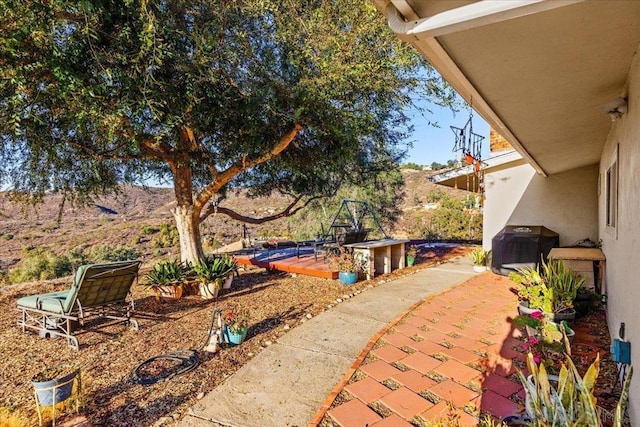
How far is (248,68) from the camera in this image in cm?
543

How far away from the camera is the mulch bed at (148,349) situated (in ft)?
10.1

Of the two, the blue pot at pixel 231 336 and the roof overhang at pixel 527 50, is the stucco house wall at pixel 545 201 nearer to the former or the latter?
the roof overhang at pixel 527 50

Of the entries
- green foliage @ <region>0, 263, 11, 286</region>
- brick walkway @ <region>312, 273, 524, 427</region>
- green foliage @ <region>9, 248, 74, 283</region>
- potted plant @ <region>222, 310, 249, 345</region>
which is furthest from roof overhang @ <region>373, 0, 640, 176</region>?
green foliage @ <region>0, 263, 11, 286</region>

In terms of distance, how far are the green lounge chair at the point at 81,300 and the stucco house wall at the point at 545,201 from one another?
322 inches

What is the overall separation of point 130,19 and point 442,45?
4713 millimetres

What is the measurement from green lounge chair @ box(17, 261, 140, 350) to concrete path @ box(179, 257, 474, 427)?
2.36 m

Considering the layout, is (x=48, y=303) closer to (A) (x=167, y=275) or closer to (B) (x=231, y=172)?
(A) (x=167, y=275)

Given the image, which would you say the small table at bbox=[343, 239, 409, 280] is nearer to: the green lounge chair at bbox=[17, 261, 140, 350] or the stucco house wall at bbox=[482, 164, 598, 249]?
the stucco house wall at bbox=[482, 164, 598, 249]

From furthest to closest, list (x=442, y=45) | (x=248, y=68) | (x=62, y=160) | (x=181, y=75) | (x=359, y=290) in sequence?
(x=359, y=290) → (x=62, y=160) → (x=248, y=68) → (x=181, y=75) → (x=442, y=45)

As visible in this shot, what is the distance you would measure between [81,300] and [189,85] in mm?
3339

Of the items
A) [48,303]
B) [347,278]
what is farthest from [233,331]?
[347,278]

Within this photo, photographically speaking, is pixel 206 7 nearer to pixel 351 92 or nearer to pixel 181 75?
pixel 181 75

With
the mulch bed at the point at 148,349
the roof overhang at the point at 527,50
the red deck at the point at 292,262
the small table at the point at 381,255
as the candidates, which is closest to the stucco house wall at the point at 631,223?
the roof overhang at the point at 527,50

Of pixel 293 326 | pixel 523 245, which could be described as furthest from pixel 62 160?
pixel 523 245
